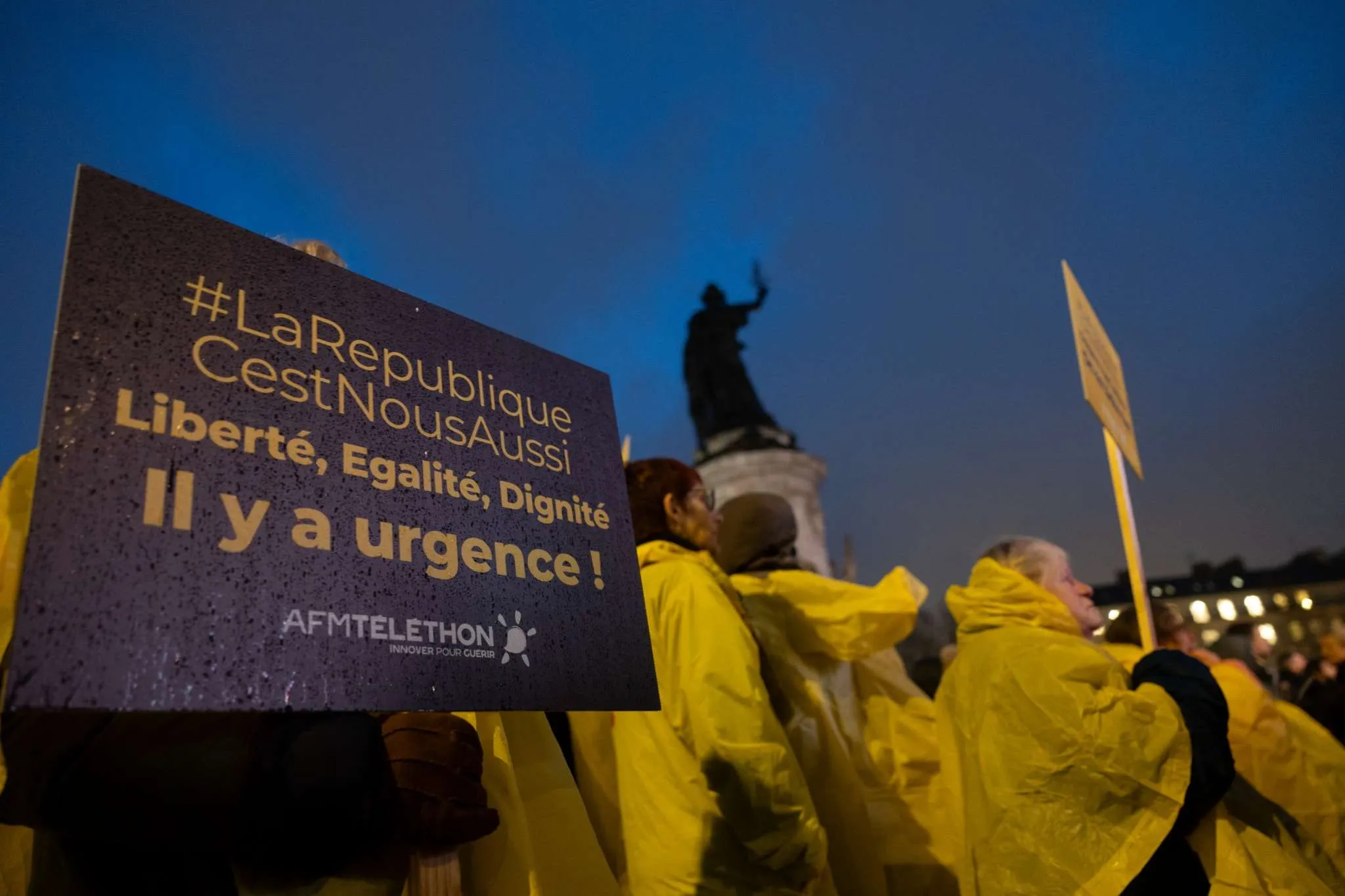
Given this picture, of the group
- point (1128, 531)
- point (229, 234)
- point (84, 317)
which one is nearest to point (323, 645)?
point (84, 317)

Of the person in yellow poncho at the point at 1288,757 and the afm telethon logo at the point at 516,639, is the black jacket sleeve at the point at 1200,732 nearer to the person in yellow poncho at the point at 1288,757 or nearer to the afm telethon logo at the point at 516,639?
the person in yellow poncho at the point at 1288,757

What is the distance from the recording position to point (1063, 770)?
8.02ft

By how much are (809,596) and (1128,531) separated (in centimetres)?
143

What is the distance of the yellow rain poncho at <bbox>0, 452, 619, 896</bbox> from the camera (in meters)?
1.23

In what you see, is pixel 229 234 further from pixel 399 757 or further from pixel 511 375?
pixel 399 757

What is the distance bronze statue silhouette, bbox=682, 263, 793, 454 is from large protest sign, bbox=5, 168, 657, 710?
13291mm

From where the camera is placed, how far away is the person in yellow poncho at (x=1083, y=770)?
93.7 inches

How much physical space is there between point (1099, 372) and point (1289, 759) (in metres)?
1.74

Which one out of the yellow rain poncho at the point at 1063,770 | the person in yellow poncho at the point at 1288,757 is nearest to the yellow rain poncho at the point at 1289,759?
the person in yellow poncho at the point at 1288,757

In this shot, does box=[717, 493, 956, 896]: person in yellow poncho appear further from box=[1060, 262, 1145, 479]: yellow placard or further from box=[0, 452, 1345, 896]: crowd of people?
box=[1060, 262, 1145, 479]: yellow placard

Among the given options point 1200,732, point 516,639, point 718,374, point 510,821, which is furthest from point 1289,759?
point 718,374

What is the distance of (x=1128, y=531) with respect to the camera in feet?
11.5

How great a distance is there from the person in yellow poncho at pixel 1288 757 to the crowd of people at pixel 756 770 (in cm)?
1

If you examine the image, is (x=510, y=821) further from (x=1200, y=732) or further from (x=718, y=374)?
(x=718, y=374)
